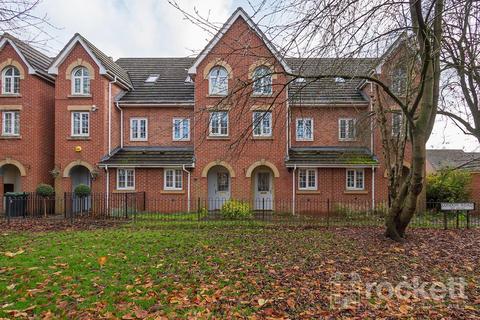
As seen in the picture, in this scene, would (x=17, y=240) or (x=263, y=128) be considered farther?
(x=263, y=128)

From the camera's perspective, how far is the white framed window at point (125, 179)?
781 inches

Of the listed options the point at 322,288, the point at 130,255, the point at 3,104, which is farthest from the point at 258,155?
the point at 3,104

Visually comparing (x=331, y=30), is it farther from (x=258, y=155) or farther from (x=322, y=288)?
(x=258, y=155)

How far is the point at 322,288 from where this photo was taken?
6137 millimetres

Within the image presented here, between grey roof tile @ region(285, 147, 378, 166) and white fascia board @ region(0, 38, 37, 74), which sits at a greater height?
white fascia board @ region(0, 38, 37, 74)

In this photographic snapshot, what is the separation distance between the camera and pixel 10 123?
19.9 meters

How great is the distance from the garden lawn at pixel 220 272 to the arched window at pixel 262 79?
12.4ft

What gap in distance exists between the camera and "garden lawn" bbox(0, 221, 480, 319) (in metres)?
5.25

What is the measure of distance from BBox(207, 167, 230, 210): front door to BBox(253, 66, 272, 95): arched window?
45.6ft

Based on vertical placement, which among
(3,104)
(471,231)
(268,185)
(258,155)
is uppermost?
(3,104)

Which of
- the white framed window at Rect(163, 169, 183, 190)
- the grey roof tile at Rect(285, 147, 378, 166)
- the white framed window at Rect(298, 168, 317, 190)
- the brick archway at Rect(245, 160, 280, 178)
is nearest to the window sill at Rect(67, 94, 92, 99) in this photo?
the white framed window at Rect(163, 169, 183, 190)

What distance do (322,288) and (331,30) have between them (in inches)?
182

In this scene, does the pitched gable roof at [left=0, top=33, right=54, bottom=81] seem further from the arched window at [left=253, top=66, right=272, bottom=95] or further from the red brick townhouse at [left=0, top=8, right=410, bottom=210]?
the arched window at [left=253, top=66, right=272, bottom=95]

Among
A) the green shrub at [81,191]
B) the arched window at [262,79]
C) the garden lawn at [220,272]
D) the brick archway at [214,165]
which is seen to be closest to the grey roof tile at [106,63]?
the green shrub at [81,191]
